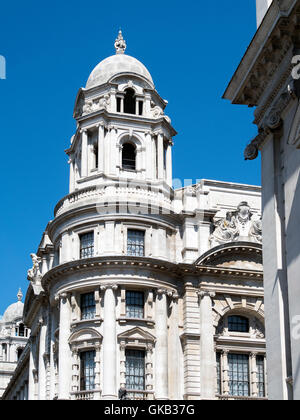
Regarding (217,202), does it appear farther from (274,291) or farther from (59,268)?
(274,291)

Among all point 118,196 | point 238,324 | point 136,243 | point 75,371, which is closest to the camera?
point 75,371

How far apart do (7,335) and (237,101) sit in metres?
92.7

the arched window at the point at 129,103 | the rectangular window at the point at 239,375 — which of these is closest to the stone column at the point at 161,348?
the rectangular window at the point at 239,375

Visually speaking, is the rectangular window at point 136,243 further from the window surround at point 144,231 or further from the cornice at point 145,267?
the cornice at point 145,267

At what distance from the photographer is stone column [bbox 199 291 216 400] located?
51.1 metres

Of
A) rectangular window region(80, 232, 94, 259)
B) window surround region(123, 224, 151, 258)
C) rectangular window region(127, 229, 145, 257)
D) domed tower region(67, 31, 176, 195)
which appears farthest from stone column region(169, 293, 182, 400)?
domed tower region(67, 31, 176, 195)

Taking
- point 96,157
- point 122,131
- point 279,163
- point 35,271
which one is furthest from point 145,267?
point 279,163

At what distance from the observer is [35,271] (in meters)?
62.5

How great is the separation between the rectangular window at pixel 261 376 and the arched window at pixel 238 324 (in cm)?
196

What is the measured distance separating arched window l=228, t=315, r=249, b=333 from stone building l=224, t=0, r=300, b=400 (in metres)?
26.8

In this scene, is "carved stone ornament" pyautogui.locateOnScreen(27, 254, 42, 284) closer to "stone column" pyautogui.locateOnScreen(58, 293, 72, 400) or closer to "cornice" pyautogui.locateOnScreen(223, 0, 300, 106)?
"stone column" pyautogui.locateOnScreen(58, 293, 72, 400)

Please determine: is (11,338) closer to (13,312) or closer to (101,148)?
(13,312)

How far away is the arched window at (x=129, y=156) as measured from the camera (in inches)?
2244

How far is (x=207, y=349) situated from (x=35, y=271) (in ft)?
53.6
